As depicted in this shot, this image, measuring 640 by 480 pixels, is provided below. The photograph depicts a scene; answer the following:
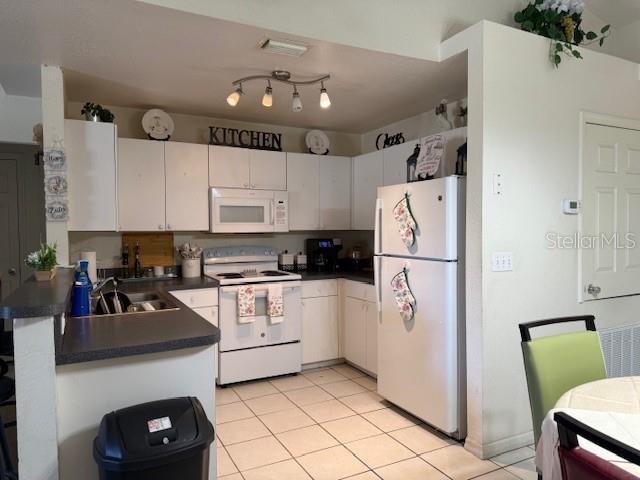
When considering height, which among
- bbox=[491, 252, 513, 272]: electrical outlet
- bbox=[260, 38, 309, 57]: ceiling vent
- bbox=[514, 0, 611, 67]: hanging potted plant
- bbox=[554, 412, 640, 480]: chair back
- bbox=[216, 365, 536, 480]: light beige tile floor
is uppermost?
bbox=[514, 0, 611, 67]: hanging potted plant

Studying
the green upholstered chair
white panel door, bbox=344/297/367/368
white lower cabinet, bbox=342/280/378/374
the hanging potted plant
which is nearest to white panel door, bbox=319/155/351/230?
white lower cabinet, bbox=342/280/378/374

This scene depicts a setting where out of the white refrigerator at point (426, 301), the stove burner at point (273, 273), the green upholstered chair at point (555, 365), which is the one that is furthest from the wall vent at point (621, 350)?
the stove burner at point (273, 273)

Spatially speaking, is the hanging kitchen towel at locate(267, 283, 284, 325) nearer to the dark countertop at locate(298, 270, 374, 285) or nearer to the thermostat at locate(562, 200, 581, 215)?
the dark countertop at locate(298, 270, 374, 285)

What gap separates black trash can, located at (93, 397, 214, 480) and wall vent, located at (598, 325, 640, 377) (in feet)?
9.02

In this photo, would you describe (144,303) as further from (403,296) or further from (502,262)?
(502,262)

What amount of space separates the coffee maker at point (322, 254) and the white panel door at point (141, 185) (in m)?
1.53

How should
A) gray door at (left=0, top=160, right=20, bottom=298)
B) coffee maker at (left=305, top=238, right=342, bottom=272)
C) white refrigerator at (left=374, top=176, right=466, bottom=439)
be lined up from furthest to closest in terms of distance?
coffee maker at (left=305, top=238, right=342, bottom=272), gray door at (left=0, top=160, right=20, bottom=298), white refrigerator at (left=374, top=176, right=466, bottom=439)

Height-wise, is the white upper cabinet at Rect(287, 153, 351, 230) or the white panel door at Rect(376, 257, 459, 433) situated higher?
the white upper cabinet at Rect(287, 153, 351, 230)

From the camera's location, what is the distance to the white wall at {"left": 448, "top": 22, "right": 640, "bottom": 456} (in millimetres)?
2518

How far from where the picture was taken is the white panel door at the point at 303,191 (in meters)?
4.24

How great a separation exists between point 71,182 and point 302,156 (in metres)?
2.05

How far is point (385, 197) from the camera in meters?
3.15

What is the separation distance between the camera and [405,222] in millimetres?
2906

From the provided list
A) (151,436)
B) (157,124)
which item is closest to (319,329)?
(157,124)
